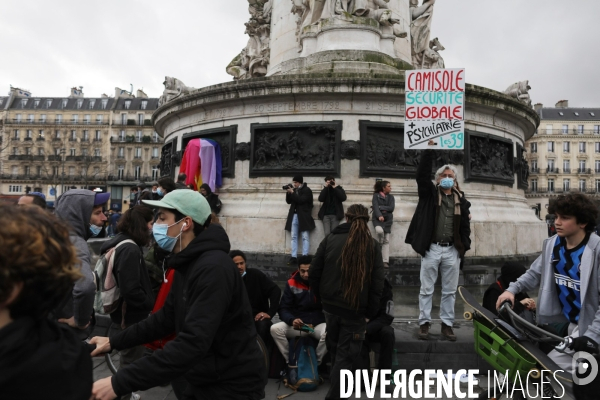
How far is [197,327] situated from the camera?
229 centimetres

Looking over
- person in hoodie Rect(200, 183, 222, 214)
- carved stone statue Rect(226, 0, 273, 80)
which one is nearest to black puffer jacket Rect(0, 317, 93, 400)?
person in hoodie Rect(200, 183, 222, 214)

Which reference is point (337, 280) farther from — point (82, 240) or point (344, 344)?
point (82, 240)

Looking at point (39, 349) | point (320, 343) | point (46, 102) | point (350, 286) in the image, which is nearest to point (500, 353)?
point (350, 286)

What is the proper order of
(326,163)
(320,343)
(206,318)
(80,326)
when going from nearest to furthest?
(206,318) → (80,326) → (320,343) → (326,163)

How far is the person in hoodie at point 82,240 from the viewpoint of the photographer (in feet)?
11.7

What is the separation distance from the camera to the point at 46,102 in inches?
3243

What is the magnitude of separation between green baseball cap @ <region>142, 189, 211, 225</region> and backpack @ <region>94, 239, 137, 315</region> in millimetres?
1670

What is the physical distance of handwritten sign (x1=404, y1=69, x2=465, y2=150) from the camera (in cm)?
625

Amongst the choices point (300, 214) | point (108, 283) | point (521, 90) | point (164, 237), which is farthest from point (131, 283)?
point (521, 90)

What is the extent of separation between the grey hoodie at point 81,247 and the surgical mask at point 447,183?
12.9 ft

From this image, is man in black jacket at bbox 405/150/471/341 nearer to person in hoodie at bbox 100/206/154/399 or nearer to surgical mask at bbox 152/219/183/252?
person in hoodie at bbox 100/206/154/399

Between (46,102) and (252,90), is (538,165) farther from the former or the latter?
(46,102)

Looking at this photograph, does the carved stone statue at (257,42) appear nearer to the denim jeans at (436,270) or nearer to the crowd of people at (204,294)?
the crowd of people at (204,294)

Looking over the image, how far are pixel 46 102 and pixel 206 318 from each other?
9304 cm
